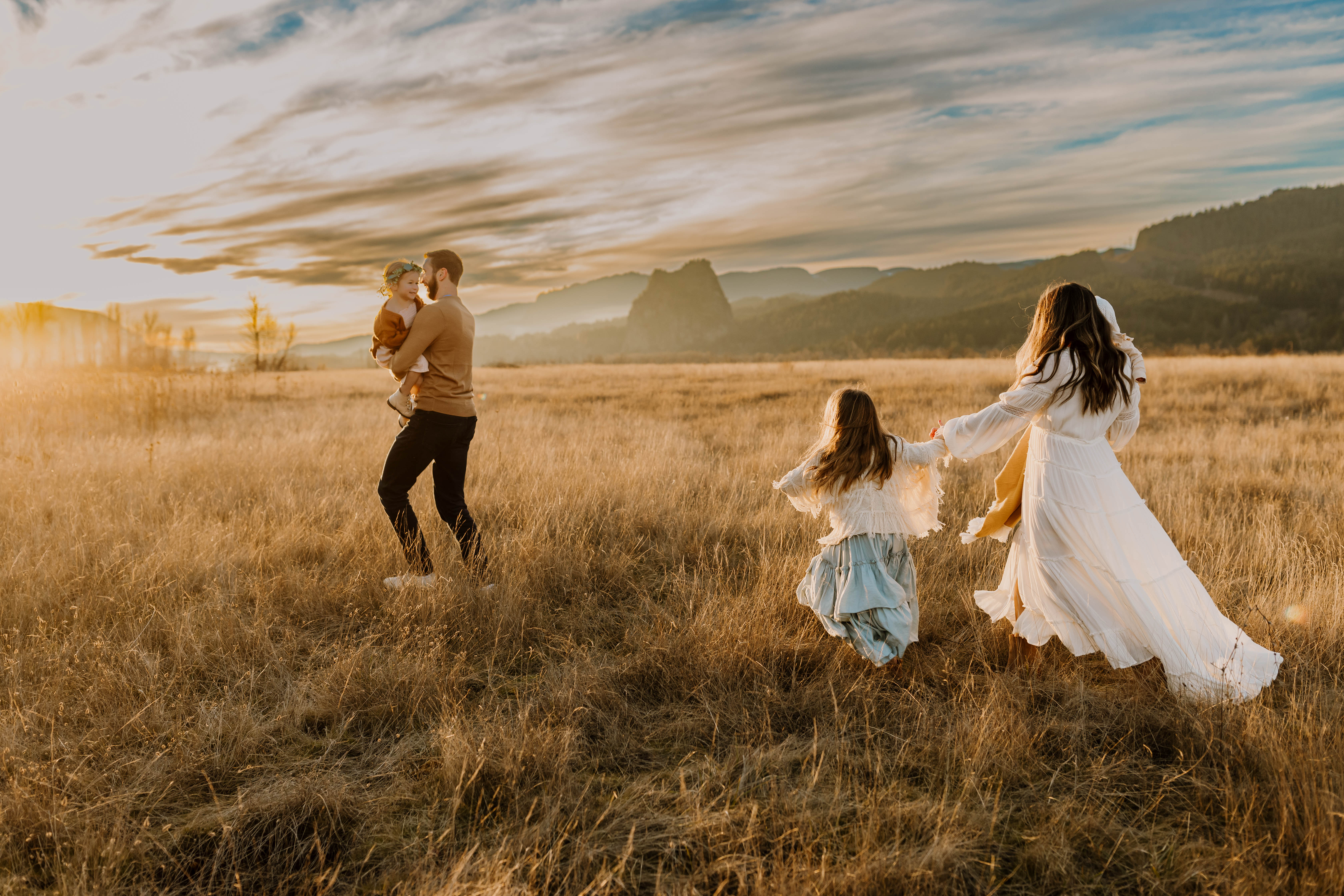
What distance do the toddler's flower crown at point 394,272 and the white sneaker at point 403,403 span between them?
0.70 meters

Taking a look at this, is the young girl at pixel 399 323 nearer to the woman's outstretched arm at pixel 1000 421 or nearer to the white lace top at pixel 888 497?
the white lace top at pixel 888 497

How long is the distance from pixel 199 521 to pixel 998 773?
20.5 ft

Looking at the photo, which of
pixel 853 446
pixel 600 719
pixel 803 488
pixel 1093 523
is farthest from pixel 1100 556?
pixel 600 719

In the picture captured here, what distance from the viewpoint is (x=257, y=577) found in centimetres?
452

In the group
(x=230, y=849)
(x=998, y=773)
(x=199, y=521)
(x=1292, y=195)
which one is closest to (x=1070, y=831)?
(x=998, y=773)

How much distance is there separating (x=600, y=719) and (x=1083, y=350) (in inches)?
117

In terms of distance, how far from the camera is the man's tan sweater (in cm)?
435

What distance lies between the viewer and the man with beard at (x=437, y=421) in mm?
4398

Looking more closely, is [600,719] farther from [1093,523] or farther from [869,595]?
[1093,523]

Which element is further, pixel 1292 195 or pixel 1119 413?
pixel 1292 195

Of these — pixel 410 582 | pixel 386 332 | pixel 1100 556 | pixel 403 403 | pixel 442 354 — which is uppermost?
pixel 386 332

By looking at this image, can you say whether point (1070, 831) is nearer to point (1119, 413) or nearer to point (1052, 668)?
point (1052, 668)

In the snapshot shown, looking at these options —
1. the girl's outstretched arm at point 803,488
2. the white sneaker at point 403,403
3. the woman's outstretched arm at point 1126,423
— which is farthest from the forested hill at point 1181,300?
the white sneaker at point 403,403

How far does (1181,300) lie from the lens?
105750 mm
